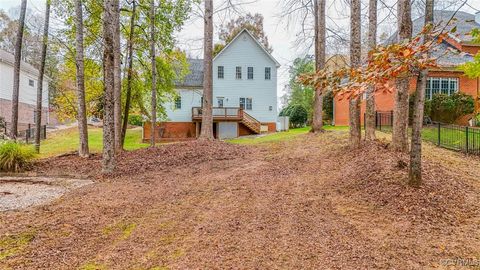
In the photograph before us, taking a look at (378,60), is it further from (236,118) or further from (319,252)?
(236,118)

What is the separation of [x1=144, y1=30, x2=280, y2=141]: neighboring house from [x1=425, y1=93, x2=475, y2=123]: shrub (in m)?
13.1

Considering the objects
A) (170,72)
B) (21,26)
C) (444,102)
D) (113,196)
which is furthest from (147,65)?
(444,102)

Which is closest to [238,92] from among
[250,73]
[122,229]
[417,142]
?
[250,73]

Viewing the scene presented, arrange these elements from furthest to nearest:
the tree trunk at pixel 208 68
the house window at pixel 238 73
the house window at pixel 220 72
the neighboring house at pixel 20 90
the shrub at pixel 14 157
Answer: the house window at pixel 238 73 < the house window at pixel 220 72 < the neighboring house at pixel 20 90 < the tree trunk at pixel 208 68 < the shrub at pixel 14 157

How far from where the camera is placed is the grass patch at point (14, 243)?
12.1 ft

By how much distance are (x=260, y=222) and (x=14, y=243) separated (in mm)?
3159

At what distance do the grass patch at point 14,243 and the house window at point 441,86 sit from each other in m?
22.3

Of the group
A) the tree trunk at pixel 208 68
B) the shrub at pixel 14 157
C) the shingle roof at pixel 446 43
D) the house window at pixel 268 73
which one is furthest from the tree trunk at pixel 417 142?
the house window at pixel 268 73

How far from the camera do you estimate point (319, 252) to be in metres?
3.74

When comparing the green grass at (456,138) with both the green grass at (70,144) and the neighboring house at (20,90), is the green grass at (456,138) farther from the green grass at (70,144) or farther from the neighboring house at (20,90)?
Answer: the neighboring house at (20,90)

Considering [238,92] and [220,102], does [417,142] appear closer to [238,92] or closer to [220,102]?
[238,92]

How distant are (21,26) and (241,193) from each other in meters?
14.0

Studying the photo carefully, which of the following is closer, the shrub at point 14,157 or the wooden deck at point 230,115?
the shrub at point 14,157

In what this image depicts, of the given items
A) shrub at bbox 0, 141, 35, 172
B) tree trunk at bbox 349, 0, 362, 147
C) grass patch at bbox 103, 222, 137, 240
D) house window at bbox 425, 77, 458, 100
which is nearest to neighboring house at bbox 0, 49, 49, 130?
shrub at bbox 0, 141, 35, 172
